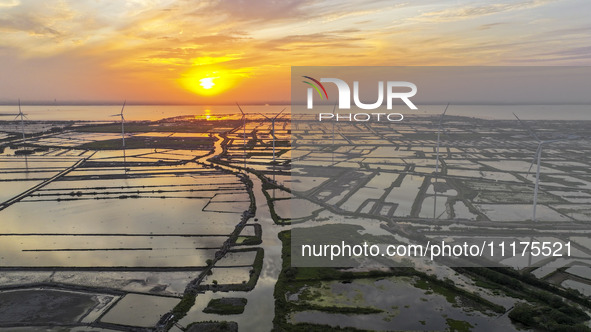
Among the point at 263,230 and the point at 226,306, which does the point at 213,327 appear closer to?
the point at 226,306

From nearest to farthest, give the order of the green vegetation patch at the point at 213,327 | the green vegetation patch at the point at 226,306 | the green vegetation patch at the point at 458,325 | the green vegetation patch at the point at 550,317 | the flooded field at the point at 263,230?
1. the green vegetation patch at the point at 550,317
2. the green vegetation patch at the point at 213,327
3. the green vegetation patch at the point at 458,325
4. the green vegetation patch at the point at 226,306
5. the flooded field at the point at 263,230

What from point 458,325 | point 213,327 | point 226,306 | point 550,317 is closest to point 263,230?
point 226,306

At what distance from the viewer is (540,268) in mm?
15992

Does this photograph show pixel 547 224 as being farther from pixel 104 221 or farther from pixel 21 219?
pixel 21 219

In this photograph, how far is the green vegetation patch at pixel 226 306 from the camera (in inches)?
516

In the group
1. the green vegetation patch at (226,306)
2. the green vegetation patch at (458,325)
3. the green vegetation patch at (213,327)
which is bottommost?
the green vegetation patch at (458,325)

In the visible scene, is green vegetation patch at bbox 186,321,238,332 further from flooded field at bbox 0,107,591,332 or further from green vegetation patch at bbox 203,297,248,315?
green vegetation patch at bbox 203,297,248,315

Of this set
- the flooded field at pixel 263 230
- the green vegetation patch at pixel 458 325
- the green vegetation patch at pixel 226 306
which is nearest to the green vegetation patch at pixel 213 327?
the flooded field at pixel 263 230

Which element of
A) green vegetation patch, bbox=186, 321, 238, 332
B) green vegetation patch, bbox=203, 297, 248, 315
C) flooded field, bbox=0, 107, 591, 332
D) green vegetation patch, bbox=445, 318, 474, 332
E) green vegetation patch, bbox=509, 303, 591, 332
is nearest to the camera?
green vegetation patch, bbox=509, 303, 591, 332

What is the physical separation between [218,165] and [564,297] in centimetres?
3148

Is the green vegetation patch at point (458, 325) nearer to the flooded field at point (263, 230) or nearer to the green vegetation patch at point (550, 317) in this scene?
the flooded field at point (263, 230)

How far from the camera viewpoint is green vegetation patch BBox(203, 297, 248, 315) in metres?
13.1

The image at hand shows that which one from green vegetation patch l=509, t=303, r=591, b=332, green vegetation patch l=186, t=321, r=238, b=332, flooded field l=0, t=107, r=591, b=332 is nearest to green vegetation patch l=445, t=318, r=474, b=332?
flooded field l=0, t=107, r=591, b=332

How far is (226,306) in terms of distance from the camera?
13406mm
